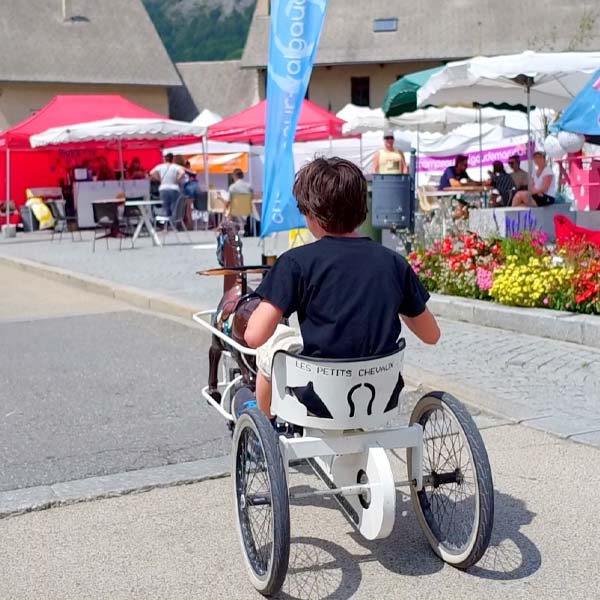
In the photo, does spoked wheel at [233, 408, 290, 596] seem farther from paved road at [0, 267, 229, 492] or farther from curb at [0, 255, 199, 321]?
curb at [0, 255, 199, 321]

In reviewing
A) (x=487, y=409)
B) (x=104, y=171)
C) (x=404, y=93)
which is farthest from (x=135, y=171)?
(x=487, y=409)

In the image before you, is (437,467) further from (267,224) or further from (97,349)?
(267,224)

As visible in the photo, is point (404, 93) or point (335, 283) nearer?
point (335, 283)

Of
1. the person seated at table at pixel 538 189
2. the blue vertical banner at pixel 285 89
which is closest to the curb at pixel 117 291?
the blue vertical banner at pixel 285 89

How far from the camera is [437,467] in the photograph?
4.12 metres

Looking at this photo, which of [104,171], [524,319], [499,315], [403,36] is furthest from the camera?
[403,36]

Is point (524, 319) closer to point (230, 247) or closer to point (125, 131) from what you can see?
point (230, 247)

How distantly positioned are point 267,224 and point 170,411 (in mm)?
3987

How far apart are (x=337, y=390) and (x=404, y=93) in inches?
478

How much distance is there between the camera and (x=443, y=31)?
40531 mm

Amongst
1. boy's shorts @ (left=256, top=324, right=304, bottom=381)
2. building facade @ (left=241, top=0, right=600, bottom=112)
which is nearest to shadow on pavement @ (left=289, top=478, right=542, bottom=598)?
boy's shorts @ (left=256, top=324, right=304, bottom=381)

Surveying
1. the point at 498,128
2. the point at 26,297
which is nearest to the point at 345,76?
the point at 498,128

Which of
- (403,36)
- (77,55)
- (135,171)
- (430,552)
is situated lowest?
(430,552)

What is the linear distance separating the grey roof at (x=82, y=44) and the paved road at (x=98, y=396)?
2831 cm
